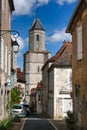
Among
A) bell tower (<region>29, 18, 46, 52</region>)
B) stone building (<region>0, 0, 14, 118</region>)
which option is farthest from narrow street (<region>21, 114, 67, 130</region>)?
bell tower (<region>29, 18, 46, 52</region>)

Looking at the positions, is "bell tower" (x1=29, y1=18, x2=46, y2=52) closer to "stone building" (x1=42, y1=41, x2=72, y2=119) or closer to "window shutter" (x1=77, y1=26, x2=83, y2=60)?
"stone building" (x1=42, y1=41, x2=72, y2=119)

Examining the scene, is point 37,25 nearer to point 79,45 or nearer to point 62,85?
point 62,85

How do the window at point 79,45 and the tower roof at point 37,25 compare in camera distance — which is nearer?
the window at point 79,45

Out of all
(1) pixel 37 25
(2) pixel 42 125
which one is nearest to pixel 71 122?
(2) pixel 42 125

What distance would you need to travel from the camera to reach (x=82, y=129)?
836 inches

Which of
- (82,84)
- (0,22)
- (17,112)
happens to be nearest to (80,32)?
(82,84)

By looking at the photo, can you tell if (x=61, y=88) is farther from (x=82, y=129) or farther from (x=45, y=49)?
(x=45, y=49)

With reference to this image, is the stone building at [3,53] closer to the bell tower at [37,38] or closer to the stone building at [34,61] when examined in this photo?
the stone building at [34,61]

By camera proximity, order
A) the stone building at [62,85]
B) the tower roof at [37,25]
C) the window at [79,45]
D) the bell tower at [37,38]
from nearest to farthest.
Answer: the window at [79,45], the stone building at [62,85], the bell tower at [37,38], the tower roof at [37,25]

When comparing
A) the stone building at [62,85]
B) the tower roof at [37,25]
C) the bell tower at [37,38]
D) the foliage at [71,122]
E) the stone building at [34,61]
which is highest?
the tower roof at [37,25]

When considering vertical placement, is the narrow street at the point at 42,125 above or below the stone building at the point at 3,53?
below

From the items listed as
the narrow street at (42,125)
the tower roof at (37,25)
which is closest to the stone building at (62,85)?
the narrow street at (42,125)

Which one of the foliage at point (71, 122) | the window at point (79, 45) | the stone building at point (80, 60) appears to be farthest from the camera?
the foliage at point (71, 122)

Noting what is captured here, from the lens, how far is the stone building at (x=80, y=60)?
66.6ft
